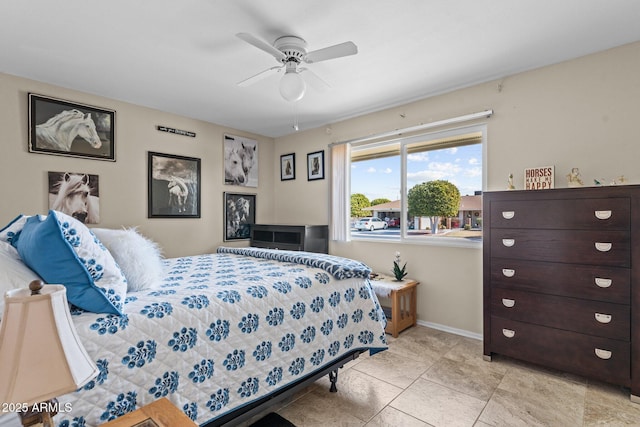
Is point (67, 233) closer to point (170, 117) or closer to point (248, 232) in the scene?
point (170, 117)

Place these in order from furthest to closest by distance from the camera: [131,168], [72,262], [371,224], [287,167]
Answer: [287,167], [371,224], [131,168], [72,262]

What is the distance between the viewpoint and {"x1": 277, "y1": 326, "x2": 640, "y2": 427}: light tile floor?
1849 mm

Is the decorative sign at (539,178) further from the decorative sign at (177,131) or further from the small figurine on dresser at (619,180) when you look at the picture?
the decorative sign at (177,131)

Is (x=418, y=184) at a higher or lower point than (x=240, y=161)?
lower

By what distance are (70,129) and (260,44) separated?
2409 mm

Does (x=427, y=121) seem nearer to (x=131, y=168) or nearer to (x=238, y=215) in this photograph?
(x=238, y=215)

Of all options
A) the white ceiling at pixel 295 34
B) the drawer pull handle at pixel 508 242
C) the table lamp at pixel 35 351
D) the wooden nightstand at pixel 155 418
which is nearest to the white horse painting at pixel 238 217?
the white ceiling at pixel 295 34

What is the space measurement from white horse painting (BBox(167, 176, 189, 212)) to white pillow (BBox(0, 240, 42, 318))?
2.78 metres

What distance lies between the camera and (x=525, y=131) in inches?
109

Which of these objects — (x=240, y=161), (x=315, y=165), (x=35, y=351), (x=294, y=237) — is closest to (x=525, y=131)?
(x=315, y=165)

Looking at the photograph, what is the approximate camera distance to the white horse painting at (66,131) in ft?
9.68

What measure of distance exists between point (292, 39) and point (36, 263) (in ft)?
6.47

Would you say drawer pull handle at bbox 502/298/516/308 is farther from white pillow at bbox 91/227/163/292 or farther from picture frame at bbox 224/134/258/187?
picture frame at bbox 224/134/258/187

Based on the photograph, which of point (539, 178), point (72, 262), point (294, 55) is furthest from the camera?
point (539, 178)
